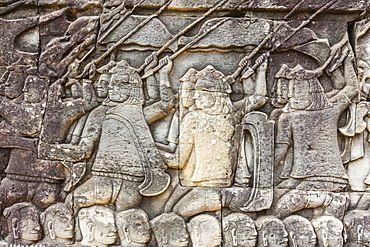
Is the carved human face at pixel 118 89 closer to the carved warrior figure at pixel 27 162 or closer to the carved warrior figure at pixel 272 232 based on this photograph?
the carved warrior figure at pixel 27 162

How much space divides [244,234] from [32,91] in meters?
2.96

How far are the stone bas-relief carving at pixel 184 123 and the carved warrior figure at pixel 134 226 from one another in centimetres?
2

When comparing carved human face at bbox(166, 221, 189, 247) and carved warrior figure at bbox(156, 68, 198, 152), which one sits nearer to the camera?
carved human face at bbox(166, 221, 189, 247)

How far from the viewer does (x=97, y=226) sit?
4.34 meters

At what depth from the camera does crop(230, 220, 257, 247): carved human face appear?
14.3 ft

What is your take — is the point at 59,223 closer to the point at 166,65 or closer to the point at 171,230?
the point at 171,230

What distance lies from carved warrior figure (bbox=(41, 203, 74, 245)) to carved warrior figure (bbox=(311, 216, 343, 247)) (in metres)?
2.83

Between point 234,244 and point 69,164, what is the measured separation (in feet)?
6.87

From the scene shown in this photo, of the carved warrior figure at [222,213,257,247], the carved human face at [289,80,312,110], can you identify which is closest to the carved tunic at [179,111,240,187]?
the carved warrior figure at [222,213,257,247]

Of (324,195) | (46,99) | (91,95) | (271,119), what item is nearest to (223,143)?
(271,119)

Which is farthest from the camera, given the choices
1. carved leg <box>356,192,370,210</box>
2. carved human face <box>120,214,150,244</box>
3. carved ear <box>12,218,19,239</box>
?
carved leg <box>356,192,370,210</box>

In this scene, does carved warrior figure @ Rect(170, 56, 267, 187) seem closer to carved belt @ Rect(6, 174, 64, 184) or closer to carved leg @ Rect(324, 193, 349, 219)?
carved leg @ Rect(324, 193, 349, 219)

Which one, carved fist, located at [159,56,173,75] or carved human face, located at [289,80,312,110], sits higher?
carved fist, located at [159,56,173,75]

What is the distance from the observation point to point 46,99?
448 cm
